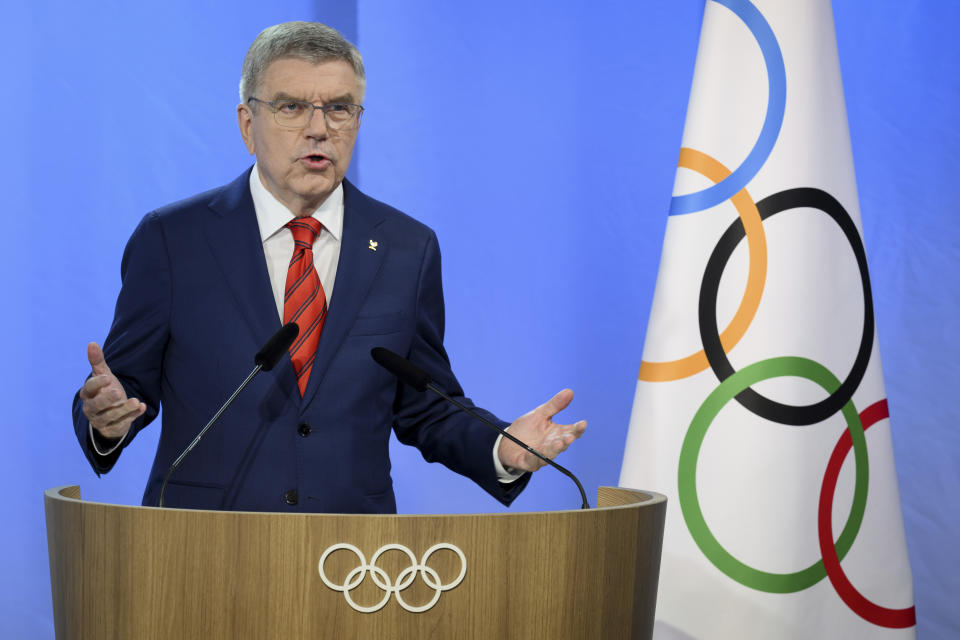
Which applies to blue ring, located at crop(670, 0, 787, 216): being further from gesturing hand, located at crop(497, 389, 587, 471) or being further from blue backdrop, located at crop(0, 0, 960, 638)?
blue backdrop, located at crop(0, 0, 960, 638)

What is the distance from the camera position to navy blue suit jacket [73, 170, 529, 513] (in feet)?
5.39

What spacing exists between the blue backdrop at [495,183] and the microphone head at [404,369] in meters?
2.05

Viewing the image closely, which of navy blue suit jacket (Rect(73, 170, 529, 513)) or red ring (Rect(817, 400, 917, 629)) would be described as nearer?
navy blue suit jacket (Rect(73, 170, 529, 513))

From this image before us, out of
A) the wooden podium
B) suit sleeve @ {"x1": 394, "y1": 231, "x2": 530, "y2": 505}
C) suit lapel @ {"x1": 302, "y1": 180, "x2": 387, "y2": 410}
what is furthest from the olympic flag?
the wooden podium

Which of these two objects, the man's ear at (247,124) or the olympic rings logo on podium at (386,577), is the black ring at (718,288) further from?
the olympic rings logo on podium at (386,577)

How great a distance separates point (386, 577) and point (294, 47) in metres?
1.06

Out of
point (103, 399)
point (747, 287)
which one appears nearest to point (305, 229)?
point (103, 399)

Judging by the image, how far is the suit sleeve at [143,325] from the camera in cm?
166

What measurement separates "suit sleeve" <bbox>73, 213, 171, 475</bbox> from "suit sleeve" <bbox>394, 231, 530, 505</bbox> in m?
0.43

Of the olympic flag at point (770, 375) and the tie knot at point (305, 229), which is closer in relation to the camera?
the tie knot at point (305, 229)

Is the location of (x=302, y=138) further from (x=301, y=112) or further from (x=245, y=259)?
(x=245, y=259)

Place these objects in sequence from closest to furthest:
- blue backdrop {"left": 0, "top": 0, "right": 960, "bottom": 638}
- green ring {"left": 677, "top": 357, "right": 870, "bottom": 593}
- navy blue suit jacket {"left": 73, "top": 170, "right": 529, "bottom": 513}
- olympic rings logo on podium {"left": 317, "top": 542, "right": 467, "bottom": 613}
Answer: olympic rings logo on podium {"left": 317, "top": 542, "right": 467, "bottom": 613}, navy blue suit jacket {"left": 73, "top": 170, "right": 529, "bottom": 513}, green ring {"left": 677, "top": 357, "right": 870, "bottom": 593}, blue backdrop {"left": 0, "top": 0, "right": 960, "bottom": 638}

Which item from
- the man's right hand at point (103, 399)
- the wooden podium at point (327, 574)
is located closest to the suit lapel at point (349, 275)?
the man's right hand at point (103, 399)

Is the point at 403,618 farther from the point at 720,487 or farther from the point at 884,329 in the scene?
the point at 884,329
